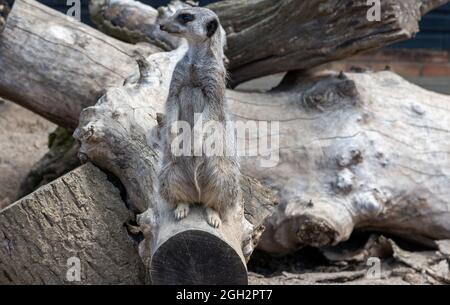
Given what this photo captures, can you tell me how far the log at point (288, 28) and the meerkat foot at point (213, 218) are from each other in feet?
5.87

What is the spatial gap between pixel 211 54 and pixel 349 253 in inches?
77.6

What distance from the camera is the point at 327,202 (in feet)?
13.5

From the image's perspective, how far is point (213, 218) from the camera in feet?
9.56

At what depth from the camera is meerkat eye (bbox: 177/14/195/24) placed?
2.89 meters

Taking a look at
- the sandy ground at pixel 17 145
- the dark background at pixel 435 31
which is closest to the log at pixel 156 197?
the sandy ground at pixel 17 145

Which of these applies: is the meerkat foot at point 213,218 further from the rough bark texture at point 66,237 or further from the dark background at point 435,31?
the dark background at point 435,31

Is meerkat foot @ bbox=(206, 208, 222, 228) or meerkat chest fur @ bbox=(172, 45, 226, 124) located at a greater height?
meerkat chest fur @ bbox=(172, 45, 226, 124)

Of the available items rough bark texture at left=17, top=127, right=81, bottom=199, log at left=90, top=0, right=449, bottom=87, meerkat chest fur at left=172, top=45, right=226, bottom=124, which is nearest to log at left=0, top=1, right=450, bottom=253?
log at left=90, top=0, right=449, bottom=87

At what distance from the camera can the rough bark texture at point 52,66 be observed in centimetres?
443

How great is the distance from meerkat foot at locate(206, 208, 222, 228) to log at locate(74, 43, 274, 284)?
2 centimetres

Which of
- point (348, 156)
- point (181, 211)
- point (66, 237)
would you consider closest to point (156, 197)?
point (181, 211)

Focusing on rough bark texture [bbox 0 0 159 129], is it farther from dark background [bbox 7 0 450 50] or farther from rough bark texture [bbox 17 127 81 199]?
dark background [bbox 7 0 450 50]
